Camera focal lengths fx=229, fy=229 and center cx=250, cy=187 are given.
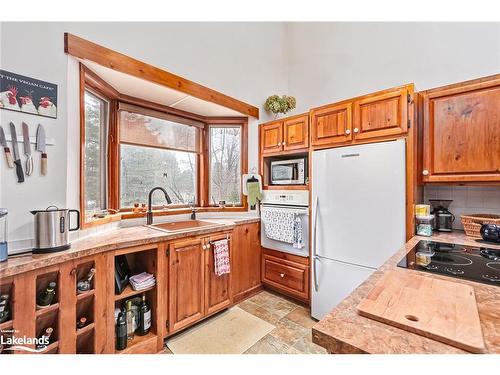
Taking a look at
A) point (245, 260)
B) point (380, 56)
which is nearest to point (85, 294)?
point (245, 260)

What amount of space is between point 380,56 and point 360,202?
5.30ft

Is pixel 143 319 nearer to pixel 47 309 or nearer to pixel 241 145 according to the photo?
pixel 47 309

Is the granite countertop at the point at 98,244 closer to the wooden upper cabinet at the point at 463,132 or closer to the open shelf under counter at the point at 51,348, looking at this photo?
the open shelf under counter at the point at 51,348

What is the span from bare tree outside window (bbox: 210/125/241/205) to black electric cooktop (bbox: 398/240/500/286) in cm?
188

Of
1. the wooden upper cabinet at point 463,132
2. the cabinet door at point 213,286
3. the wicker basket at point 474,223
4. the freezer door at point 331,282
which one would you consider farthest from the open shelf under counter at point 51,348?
the wicker basket at point 474,223

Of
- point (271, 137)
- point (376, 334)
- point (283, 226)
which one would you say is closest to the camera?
point (376, 334)

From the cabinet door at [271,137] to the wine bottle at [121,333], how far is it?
6.55 feet

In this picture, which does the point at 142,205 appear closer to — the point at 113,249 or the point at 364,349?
the point at 113,249

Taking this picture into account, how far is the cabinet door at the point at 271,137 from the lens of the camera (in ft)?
8.20

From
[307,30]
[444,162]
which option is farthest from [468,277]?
[307,30]

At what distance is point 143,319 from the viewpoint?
1659 millimetres

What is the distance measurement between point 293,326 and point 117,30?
108 inches

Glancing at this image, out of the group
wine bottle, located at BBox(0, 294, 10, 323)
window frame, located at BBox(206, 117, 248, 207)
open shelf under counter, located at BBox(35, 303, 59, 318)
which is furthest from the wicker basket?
wine bottle, located at BBox(0, 294, 10, 323)

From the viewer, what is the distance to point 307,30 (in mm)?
2914
